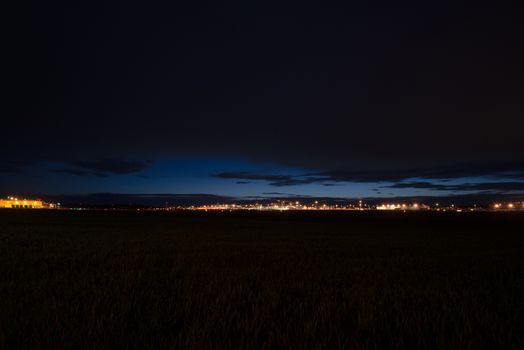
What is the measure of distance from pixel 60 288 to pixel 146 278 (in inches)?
75.1

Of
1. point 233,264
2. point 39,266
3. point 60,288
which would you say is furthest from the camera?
point 233,264

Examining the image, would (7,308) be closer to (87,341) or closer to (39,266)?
(87,341)

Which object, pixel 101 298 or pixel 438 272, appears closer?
pixel 101 298

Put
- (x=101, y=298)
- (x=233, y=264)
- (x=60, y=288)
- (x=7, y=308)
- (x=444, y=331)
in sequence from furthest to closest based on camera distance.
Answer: (x=233, y=264) < (x=60, y=288) < (x=101, y=298) < (x=7, y=308) < (x=444, y=331)

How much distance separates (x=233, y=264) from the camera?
11.3m

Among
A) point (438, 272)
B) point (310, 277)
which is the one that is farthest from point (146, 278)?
point (438, 272)

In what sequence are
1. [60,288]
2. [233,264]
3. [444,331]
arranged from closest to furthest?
1. [444,331]
2. [60,288]
3. [233,264]

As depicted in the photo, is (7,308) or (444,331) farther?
(7,308)

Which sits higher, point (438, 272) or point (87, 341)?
point (87, 341)

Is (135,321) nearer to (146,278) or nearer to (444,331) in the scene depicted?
(146,278)

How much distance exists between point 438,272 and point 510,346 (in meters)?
6.60

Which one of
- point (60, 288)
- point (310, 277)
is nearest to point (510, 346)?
point (310, 277)

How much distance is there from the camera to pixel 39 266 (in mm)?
10320

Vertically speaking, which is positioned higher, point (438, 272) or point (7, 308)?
point (7, 308)
